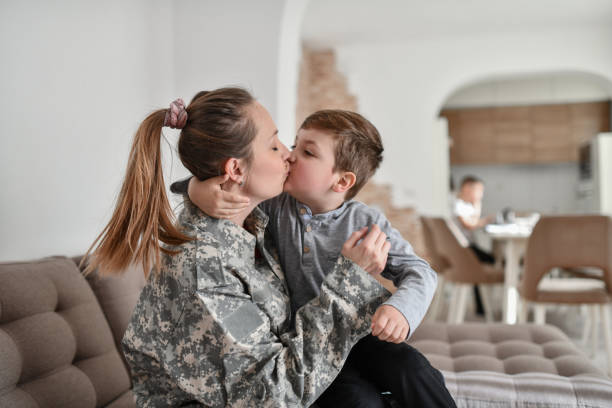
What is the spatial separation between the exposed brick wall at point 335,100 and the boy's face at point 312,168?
5.02 metres

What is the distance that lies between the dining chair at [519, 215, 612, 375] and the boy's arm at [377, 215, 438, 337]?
201 cm

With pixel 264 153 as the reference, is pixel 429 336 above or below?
below

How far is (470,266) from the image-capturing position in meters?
3.66

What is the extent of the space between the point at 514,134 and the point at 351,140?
7.34 meters

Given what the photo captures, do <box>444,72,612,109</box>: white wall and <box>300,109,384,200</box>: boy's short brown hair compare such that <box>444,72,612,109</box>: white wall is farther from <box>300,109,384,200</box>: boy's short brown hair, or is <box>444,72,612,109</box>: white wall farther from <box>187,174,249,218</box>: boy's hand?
<box>187,174,249,218</box>: boy's hand

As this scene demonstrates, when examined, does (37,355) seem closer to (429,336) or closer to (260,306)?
(260,306)

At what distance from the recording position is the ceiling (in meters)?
5.27

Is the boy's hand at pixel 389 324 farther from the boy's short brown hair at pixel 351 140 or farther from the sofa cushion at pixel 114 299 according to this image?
the sofa cushion at pixel 114 299

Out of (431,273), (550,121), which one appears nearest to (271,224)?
(431,273)

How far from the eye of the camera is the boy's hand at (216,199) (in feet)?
3.34

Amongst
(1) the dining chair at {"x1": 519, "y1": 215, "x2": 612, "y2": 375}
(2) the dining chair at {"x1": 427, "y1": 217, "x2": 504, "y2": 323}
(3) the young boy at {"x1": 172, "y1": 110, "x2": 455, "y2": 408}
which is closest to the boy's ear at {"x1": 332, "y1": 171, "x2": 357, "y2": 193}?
(3) the young boy at {"x1": 172, "y1": 110, "x2": 455, "y2": 408}

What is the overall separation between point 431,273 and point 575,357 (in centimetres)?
80

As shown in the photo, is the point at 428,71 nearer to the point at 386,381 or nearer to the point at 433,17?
the point at 433,17

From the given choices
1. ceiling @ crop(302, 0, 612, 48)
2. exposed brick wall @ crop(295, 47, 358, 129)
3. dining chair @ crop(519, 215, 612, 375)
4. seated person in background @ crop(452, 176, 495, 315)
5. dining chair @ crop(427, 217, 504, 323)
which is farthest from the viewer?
exposed brick wall @ crop(295, 47, 358, 129)
